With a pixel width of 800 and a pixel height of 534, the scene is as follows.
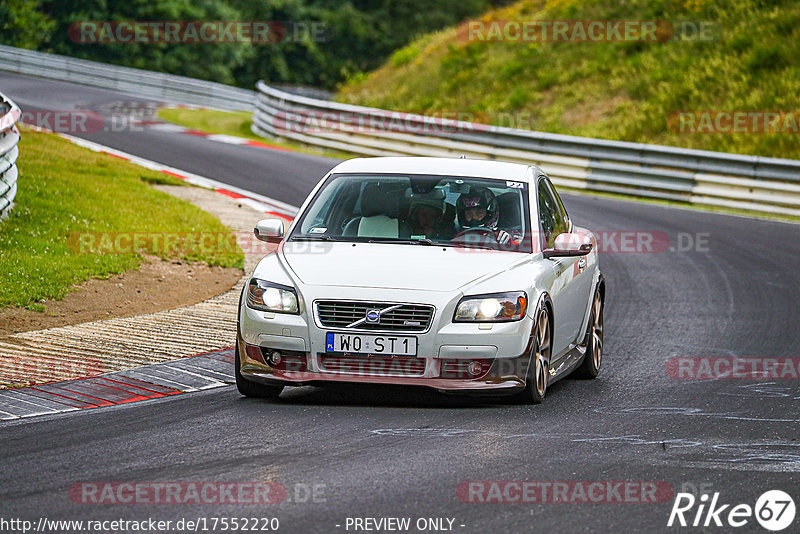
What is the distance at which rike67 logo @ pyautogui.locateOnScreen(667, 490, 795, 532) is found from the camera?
5922mm

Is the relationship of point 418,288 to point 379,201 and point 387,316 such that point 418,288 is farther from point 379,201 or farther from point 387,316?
point 379,201

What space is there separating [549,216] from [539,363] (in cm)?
163

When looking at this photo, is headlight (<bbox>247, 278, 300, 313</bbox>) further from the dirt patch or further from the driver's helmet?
the dirt patch

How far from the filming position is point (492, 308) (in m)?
8.24

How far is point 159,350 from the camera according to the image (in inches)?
405

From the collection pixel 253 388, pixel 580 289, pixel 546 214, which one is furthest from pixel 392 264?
pixel 580 289

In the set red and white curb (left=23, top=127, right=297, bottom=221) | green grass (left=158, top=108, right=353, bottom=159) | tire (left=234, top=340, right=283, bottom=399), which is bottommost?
green grass (left=158, top=108, right=353, bottom=159)

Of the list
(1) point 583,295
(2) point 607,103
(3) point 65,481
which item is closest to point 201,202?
(1) point 583,295

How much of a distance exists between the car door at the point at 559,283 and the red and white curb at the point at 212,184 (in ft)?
28.6

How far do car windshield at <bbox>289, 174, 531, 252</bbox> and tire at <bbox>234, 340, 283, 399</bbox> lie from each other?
3.77 ft

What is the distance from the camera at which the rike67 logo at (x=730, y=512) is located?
5.92 m

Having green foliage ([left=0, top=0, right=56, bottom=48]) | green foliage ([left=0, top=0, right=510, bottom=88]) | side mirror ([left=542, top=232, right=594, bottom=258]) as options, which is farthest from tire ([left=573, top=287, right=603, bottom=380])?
green foliage ([left=0, top=0, right=56, bottom=48])

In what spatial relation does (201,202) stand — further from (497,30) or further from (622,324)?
(497,30)

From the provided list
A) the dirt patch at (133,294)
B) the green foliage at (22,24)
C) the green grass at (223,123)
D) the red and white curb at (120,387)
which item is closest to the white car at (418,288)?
the red and white curb at (120,387)
